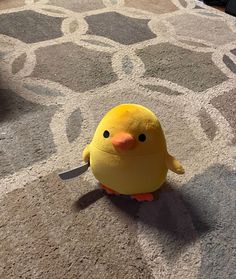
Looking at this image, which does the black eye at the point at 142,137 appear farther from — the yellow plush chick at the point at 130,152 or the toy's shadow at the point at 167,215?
the toy's shadow at the point at 167,215

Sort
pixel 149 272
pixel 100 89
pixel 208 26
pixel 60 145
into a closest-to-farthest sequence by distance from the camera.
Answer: pixel 149 272 → pixel 60 145 → pixel 100 89 → pixel 208 26

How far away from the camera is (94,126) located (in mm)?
896

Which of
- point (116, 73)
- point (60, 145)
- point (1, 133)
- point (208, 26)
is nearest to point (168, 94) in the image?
point (116, 73)

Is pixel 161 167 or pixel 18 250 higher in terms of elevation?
pixel 161 167

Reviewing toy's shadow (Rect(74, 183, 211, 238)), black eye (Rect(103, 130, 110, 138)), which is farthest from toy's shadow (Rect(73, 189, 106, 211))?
black eye (Rect(103, 130, 110, 138))

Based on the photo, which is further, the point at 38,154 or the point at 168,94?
the point at 168,94

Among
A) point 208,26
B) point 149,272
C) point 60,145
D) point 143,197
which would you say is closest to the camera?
point 149,272

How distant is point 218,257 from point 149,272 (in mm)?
139

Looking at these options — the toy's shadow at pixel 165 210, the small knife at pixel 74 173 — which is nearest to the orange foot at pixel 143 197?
the toy's shadow at pixel 165 210

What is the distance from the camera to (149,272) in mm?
604

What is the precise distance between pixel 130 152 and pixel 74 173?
163 millimetres

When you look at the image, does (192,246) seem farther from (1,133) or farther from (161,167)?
(1,133)

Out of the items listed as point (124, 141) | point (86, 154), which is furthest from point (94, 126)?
point (124, 141)

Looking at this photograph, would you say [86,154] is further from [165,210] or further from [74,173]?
[165,210]
